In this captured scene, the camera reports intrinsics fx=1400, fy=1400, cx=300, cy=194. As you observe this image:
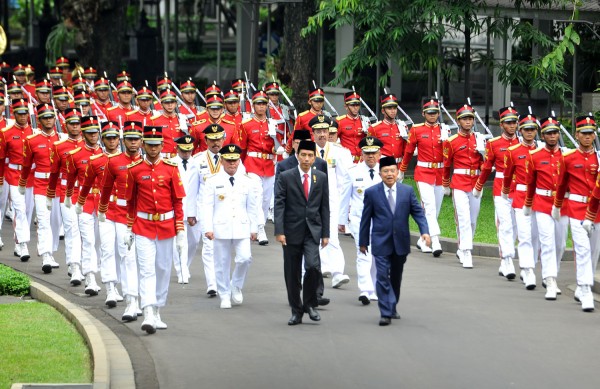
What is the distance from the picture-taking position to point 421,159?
1977cm

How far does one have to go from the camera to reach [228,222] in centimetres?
1538

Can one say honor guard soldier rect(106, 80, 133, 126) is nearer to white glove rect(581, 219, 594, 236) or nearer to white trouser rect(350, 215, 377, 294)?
white trouser rect(350, 215, 377, 294)

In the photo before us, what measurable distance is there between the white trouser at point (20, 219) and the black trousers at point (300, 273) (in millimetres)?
5901

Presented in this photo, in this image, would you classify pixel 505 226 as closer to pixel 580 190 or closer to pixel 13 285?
pixel 580 190

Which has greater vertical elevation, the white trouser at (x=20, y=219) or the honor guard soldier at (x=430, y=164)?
the honor guard soldier at (x=430, y=164)

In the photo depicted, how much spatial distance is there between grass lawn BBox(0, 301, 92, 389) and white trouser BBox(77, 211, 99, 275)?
4.14ft

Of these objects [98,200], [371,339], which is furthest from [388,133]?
[371,339]

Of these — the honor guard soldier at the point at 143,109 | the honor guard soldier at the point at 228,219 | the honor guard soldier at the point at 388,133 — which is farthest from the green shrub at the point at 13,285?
the honor guard soldier at the point at 143,109

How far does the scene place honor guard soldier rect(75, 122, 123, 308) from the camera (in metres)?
15.2

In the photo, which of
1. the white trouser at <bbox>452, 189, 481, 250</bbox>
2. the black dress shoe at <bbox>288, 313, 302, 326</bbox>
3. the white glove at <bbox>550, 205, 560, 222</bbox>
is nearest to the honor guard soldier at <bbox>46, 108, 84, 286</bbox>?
the black dress shoe at <bbox>288, 313, 302, 326</bbox>

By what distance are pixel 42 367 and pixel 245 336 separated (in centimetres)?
256

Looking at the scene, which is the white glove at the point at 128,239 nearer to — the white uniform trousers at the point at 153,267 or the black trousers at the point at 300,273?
the white uniform trousers at the point at 153,267

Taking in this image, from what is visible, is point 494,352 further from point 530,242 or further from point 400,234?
point 530,242

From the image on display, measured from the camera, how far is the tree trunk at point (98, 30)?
35000 mm
